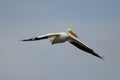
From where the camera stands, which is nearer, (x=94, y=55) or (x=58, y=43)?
(x=58, y=43)

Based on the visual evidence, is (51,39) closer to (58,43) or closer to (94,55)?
(58,43)

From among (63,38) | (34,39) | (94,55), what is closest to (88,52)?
(94,55)

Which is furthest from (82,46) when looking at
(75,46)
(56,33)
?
(56,33)

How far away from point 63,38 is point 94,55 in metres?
4.37

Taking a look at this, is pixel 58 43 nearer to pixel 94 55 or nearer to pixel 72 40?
pixel 72 40

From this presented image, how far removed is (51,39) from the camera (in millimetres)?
34656

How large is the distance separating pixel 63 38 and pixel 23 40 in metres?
4.12

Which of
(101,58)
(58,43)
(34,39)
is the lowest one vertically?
(101,58)

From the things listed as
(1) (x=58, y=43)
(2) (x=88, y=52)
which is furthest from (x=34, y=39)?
(2) (x=88, y=52)

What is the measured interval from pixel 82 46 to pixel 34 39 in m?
5.27

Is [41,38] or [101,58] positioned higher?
[41,38]

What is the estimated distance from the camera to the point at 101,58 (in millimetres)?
34750

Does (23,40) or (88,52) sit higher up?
(23,40)

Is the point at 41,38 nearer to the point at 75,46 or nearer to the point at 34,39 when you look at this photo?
the point at 34,39
